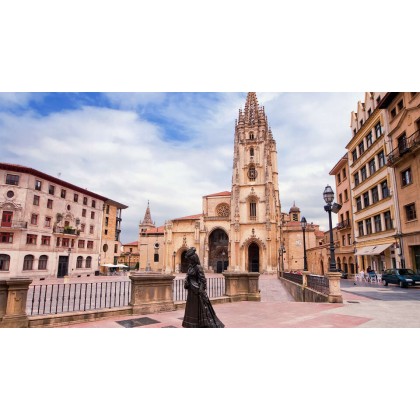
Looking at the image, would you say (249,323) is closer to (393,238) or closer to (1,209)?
(393,238)

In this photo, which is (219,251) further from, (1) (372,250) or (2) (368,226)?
(1) (372,250)

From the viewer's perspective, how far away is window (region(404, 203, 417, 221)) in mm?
18188

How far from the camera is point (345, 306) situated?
30.4ft

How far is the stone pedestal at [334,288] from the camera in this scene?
393 inches

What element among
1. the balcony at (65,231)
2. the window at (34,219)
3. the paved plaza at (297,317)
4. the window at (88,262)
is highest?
the window at (34,219)

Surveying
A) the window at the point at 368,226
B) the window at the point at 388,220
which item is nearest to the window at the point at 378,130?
the window at the point at 388,220

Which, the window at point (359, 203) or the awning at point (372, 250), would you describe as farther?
the window at point (359, 203)

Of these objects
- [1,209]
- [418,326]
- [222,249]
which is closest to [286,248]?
[222,249]

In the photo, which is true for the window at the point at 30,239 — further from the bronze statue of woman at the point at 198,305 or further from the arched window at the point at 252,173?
the arched window at the point at 252,173

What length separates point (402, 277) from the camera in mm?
16047

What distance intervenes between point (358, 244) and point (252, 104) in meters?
36.1

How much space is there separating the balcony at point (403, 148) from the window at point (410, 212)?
3191 millimetres

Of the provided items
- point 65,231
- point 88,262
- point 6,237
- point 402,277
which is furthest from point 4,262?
point 402,277

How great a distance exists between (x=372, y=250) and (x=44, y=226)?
1344 inches
